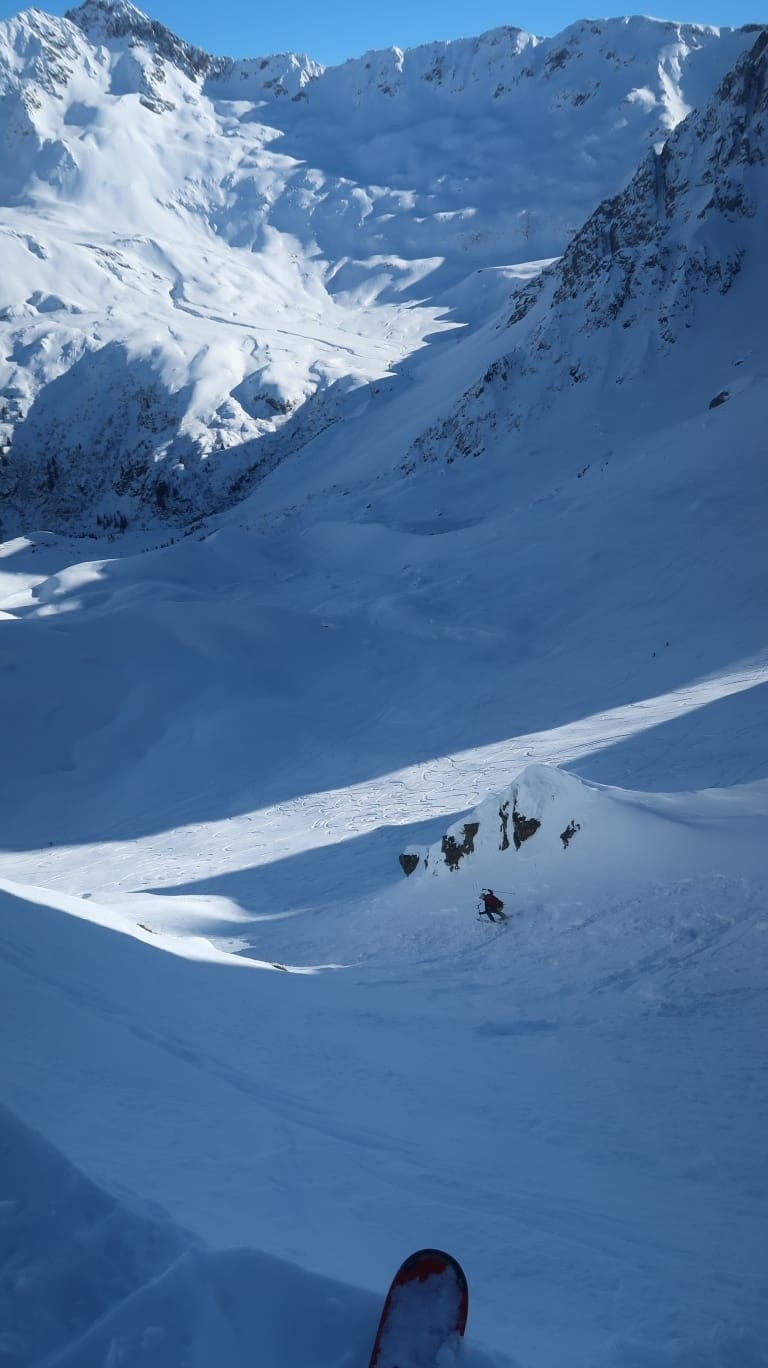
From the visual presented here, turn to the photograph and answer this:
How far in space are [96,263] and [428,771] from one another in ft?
316

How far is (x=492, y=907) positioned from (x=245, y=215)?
130340 mm

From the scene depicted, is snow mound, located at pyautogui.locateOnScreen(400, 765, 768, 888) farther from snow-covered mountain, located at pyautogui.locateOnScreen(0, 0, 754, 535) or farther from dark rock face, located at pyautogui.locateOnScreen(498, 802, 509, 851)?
snow-covered mountain, located at pyautogui.locateOnScreen(0, 0, 754, 535)

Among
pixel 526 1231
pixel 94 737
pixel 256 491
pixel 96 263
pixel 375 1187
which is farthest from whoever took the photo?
pixel 96 263

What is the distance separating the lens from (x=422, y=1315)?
2592mm

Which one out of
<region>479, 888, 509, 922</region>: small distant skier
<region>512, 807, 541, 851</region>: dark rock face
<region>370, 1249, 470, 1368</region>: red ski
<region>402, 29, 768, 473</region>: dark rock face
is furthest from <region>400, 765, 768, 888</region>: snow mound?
<region>402, 29, 768, 473</region>: dark rock face

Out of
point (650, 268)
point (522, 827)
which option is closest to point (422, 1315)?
point (522, 827)

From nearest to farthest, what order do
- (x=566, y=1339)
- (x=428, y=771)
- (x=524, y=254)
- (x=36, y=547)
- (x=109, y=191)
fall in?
(x=566, y=1339)
(x=428, y=771)
(x=36, y=547)
(x=524, y=254)
(x=109, y=191)

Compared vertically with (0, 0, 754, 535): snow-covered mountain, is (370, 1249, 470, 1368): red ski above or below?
below

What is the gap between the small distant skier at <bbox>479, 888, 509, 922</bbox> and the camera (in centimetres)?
926

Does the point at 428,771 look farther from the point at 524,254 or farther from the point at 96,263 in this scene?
the point at 524,254

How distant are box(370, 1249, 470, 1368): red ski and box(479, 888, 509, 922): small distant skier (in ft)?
21.8

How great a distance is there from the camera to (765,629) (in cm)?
2030

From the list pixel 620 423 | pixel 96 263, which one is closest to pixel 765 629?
pixel 620 423

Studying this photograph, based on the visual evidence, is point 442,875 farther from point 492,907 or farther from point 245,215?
point 245,215
